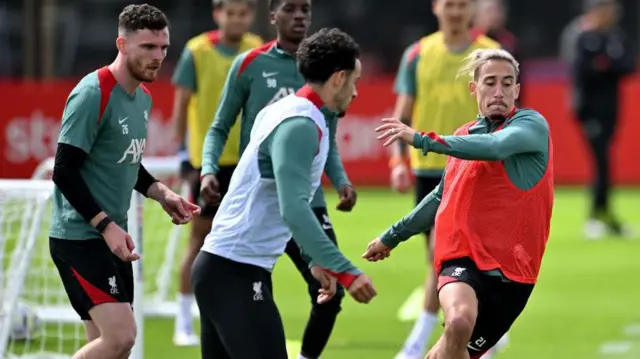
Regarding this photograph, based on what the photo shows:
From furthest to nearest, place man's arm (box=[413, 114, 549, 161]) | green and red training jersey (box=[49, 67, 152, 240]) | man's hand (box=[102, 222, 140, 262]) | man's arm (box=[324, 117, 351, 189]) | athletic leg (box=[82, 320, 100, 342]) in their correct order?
man's arm (box=[324, 117, 351, 189]) → athletic leg (box=[82, 320, 100, 342]) → green and red training jersey (box=[49, 67, 152, 240]) → man's hand (box=[102, 222, 140, 262]) → man's arm (box=[413, 114, 549, 161])

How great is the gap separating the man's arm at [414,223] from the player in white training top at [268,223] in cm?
69

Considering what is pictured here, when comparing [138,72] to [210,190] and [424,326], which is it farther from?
[424,326]

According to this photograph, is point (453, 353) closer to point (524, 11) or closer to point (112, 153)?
point (112, 153)

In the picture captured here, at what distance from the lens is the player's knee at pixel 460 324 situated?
258 inches

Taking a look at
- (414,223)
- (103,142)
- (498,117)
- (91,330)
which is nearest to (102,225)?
(103,142)

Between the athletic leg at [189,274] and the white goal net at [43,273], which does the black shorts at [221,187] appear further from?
the white goal net at [43,273]

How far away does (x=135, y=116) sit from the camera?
6.94 m

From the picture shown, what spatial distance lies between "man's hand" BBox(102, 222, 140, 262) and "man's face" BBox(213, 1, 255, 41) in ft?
13.1

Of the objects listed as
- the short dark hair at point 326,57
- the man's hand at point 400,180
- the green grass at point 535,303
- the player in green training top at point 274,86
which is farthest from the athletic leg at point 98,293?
the man's hand at point 400,180

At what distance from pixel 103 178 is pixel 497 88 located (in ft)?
6.41

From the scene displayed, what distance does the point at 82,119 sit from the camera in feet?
21.7

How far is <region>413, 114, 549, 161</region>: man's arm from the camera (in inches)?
251

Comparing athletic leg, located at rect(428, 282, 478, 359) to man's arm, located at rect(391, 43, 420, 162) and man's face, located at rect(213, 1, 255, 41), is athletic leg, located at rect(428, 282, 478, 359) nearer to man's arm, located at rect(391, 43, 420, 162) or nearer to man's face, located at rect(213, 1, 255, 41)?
man's arm, located at rect(391, 43, 420, 162)

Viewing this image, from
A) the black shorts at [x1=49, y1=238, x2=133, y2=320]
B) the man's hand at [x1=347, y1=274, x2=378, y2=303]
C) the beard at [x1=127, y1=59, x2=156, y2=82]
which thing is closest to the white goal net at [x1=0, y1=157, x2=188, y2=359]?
the black shorts at [x1=49, y1=238, x2=133, y2=320]
